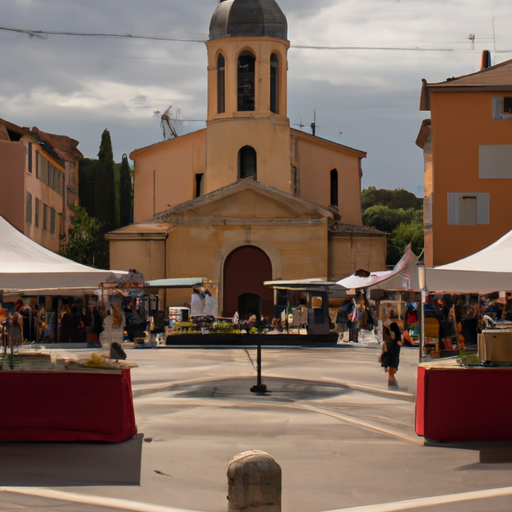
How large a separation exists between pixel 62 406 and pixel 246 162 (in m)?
39.4

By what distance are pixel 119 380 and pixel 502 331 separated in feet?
15.2

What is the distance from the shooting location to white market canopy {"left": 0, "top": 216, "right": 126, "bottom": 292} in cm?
1293

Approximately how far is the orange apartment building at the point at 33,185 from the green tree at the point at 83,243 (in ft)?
2.06

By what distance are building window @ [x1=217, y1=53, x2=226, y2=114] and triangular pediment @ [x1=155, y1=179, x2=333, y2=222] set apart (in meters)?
5.26

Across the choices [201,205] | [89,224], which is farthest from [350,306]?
[89,224]

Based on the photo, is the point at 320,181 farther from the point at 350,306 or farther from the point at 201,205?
the point at 350,306

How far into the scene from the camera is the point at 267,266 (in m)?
47.5

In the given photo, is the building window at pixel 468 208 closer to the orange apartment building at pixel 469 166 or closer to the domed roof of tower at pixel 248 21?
the orange apartment building at pixel 469 166

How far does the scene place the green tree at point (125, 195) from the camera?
83.9m

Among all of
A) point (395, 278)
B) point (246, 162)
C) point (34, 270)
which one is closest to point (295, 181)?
point (246, 162)

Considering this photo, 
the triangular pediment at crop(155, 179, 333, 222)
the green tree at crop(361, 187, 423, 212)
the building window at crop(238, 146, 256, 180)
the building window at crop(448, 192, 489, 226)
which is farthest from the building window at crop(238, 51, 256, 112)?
the green tree at crop(361, 187, 423, 212)

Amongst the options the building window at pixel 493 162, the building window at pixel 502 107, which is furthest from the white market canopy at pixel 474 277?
the building window at pixel 502 107

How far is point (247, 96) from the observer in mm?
49625

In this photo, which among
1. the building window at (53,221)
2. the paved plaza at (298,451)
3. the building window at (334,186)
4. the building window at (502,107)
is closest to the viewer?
the paved plaza at (298,451)
